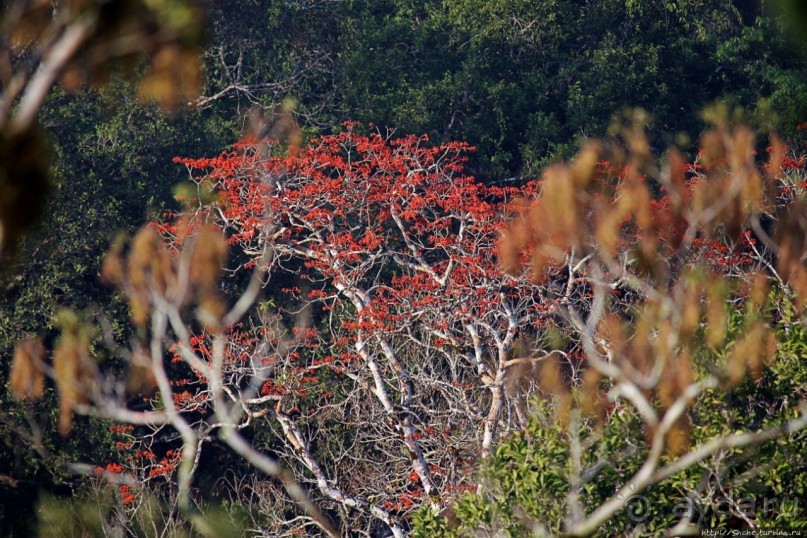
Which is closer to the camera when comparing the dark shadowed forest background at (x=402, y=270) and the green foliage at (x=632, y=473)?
the dark shadowed forest background at (x=402, y=270)

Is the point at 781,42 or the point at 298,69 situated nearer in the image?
the point at 298,69

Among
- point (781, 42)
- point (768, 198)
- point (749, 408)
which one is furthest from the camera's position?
point (781, 42)

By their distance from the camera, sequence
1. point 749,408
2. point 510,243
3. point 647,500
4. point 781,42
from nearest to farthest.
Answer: point 647,500 < point 749,408 < point 510,243 < point 781,42

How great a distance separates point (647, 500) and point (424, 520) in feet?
5.62

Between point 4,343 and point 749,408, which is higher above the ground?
point 749,408

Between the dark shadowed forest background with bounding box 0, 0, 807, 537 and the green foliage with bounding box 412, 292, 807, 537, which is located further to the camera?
the green foliage with bounding box 412, 292, 807, 537

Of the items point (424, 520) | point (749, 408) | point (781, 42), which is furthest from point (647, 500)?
point (781, 42)

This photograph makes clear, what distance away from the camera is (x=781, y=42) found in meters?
16.2

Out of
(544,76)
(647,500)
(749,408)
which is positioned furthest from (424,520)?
(544,76)

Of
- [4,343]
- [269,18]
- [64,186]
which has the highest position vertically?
[269,18]

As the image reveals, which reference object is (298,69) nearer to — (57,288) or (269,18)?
(269,18)

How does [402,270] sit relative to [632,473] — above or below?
below

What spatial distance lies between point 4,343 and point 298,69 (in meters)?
5.76

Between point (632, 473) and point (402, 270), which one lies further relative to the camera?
point (402, 270)
